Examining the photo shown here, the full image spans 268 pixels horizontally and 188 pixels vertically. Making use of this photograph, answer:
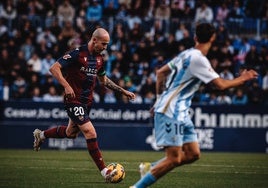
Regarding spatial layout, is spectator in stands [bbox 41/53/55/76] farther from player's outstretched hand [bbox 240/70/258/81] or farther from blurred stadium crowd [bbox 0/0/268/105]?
player's outstretched hand [bbox 240/70/258/81]

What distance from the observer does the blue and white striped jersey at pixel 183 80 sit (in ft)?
31.5

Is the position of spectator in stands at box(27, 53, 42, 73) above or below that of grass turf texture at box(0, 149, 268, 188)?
above

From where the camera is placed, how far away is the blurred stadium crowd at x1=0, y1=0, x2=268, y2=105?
24781 millimetres

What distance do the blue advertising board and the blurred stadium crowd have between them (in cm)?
65

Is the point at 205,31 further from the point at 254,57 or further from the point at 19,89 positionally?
the point at 254,57

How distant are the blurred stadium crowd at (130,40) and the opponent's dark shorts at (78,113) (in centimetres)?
1147

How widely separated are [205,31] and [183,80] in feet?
2.23

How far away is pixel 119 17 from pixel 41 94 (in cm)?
494

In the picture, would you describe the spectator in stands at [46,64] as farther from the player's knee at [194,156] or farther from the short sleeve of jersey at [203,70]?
the short sleeve of jersey at [203,70]

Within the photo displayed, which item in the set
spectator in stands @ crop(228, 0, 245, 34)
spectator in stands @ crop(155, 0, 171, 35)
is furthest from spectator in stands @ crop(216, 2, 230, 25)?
spectator in stands @ crop(155, 0, 171, 35)

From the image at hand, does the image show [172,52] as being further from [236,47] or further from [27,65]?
[27,65]

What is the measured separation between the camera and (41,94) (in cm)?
2469

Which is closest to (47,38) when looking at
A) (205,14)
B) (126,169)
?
(205,14)

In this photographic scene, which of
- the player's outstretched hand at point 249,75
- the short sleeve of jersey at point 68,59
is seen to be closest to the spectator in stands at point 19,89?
the short sleeve of jersey at point 68,59
